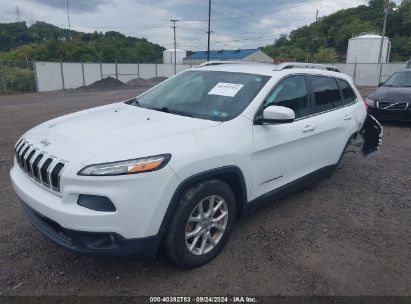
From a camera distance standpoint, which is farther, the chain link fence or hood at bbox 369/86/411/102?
the chain link fence

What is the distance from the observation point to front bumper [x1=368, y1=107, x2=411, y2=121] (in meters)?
9.12

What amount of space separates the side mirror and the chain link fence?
971 inches

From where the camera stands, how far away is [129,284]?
2.87m

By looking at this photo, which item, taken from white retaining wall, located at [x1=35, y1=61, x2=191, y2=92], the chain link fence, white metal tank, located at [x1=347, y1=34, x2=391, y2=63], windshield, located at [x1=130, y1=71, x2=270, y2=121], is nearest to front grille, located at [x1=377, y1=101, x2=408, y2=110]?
windshield, located at [x1=130, y1=71, x2=270, y2=121]

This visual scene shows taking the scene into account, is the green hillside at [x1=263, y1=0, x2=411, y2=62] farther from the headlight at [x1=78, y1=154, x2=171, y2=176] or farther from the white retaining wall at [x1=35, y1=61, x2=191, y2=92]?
the headlight at [x1=78, y1=154, x2=171, y2=176]

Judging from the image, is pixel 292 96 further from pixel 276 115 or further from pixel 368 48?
pixel 368 48

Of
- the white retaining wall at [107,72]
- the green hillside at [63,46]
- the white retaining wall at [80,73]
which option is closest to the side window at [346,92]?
the white retaining wall at [107,72]

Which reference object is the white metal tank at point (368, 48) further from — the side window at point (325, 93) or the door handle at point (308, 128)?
the door handle at point (308, 128)

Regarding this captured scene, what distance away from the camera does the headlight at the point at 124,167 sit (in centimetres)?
244

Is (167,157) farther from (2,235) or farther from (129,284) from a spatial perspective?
(2,235)

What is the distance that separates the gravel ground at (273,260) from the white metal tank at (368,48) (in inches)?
1922

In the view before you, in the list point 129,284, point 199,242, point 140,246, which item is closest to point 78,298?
point 129,284

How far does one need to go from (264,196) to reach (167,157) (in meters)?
1.39

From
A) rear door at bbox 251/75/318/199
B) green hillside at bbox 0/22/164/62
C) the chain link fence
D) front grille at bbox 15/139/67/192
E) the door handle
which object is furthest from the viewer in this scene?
green hillside at bbox 0/22/164/62
